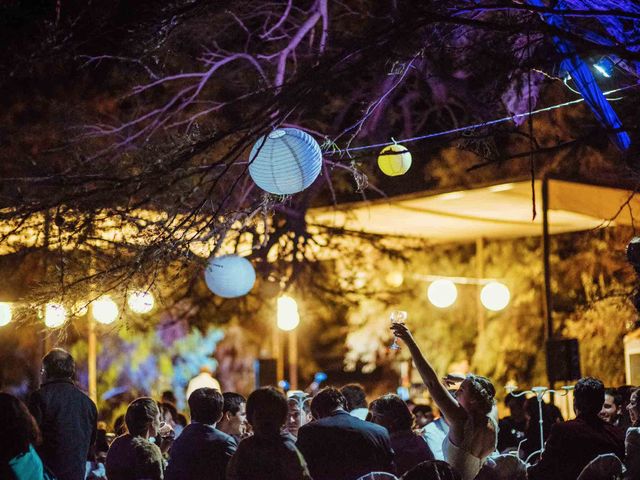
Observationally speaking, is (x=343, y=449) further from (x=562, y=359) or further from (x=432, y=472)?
(x=562, y=359)

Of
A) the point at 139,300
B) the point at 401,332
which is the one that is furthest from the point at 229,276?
the point at 401,332

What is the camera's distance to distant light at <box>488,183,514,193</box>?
42.6 ft

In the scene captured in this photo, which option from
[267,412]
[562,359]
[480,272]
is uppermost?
[480,272]

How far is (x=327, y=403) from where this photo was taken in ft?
20.3

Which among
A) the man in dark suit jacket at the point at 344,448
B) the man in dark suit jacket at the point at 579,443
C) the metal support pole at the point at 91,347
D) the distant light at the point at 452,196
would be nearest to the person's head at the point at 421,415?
the distant light at the point at 452,196

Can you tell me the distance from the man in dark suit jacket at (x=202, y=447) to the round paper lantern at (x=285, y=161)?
6.32 ft

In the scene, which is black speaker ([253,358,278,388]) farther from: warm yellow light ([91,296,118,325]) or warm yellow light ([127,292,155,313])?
warm yellow light ([127,292,155,313])

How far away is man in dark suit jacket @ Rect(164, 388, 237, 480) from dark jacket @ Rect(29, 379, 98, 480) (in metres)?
0.96

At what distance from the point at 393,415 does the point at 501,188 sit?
7.46 metres

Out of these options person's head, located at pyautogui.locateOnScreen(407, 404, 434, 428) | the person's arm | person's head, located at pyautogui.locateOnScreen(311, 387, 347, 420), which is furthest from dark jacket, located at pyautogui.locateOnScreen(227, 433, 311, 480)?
person's head, located at pyautogui.locateOnScreen(407, 404, 434, 428)

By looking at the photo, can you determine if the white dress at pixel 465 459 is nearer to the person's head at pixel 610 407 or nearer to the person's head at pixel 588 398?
the person's head at pixel 588 398

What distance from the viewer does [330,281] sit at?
17969 mm

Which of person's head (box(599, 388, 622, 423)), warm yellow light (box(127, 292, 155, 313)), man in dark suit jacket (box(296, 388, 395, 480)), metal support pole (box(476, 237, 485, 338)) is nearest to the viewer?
man in dark suit jacket (box(296, 388, 395, 480))

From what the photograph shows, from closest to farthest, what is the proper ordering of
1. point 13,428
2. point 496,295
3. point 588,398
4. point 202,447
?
point 13,428
point 202,447
point 588,398
point 496,295
